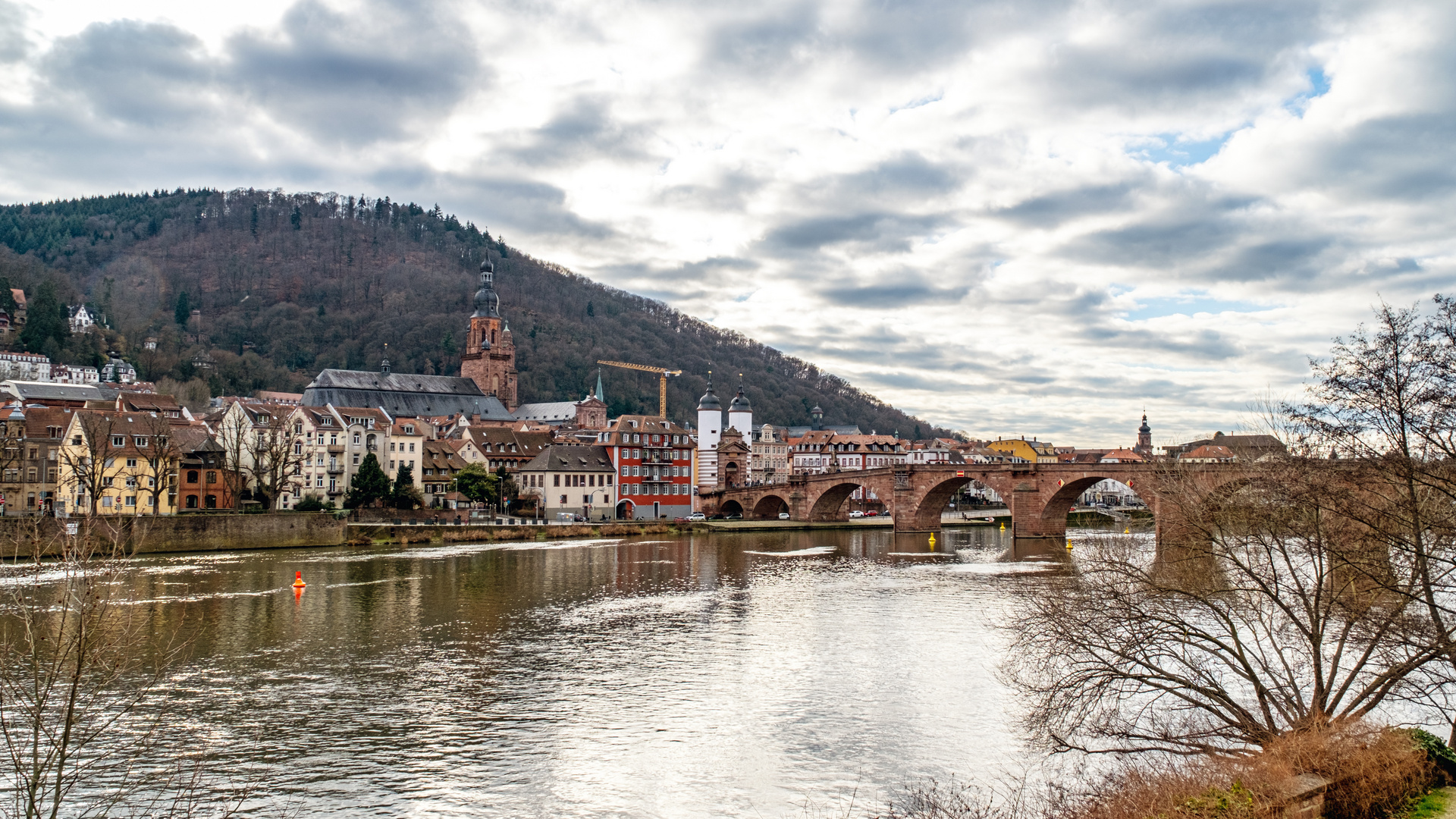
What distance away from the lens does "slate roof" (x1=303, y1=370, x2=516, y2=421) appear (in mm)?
145250

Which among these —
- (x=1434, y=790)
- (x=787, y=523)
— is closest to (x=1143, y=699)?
(x=1434, y=790)

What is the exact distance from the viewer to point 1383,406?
15.4m

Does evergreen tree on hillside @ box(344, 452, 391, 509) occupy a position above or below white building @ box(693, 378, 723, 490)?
below

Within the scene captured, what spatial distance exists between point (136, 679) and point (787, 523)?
220 ft

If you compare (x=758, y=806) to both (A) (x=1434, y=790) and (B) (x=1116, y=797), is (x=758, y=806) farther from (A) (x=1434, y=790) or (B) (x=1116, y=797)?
(A) (x=1434, y=790)

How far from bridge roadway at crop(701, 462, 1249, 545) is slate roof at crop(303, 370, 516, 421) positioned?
2511 inches

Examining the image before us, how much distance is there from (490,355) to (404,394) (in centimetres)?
2698

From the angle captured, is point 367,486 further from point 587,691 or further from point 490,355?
point 490,355

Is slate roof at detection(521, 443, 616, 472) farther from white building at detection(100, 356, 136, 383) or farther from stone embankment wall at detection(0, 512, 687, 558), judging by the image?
white building at detection(100, 356, 136, 383)

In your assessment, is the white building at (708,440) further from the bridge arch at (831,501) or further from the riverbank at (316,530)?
the riverbank at (316,530)

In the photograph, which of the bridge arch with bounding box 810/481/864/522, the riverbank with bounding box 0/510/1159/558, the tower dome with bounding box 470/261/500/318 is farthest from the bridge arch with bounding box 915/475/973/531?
the tower dome with bounding box 470/261/500/318

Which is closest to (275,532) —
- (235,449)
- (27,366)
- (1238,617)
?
(235,449)

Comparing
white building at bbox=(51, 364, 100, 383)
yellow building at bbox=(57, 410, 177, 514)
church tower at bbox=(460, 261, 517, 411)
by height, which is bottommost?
yellow building at bbox=(57, 410, 177, 514)

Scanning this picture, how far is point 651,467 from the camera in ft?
323
